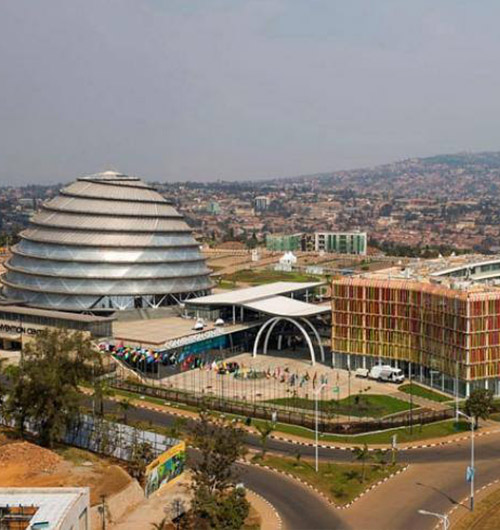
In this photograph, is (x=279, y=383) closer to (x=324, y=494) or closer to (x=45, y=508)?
(x=324, y=494)

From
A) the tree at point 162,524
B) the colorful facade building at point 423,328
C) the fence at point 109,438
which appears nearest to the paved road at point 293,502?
the fence at point 109,438

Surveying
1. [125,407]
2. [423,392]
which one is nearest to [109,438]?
[125,407]

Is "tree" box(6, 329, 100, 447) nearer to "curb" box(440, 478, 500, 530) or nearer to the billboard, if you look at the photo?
the billboard

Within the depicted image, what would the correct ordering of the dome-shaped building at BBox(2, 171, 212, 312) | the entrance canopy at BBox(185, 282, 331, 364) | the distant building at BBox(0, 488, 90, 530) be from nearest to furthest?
the distant building at BBox(0, 488, 90, 530) < the entrance canopy at BBox(185, 282, 331, 364) < the dome-shaped building at BBox(2, 171, 212, 312)

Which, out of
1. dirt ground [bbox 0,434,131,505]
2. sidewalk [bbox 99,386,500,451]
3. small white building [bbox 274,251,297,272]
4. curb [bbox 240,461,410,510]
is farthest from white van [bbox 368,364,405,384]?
small white building [bbox 274,251,297,272]

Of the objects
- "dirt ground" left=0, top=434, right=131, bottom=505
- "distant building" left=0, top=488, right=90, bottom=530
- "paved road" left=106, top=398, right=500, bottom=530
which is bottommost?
"paved road" left=106, top=398, right=500, bottom=530

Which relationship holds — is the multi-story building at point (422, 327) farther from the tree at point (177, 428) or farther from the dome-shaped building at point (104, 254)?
the dome-shaped building at point (104, 254)
